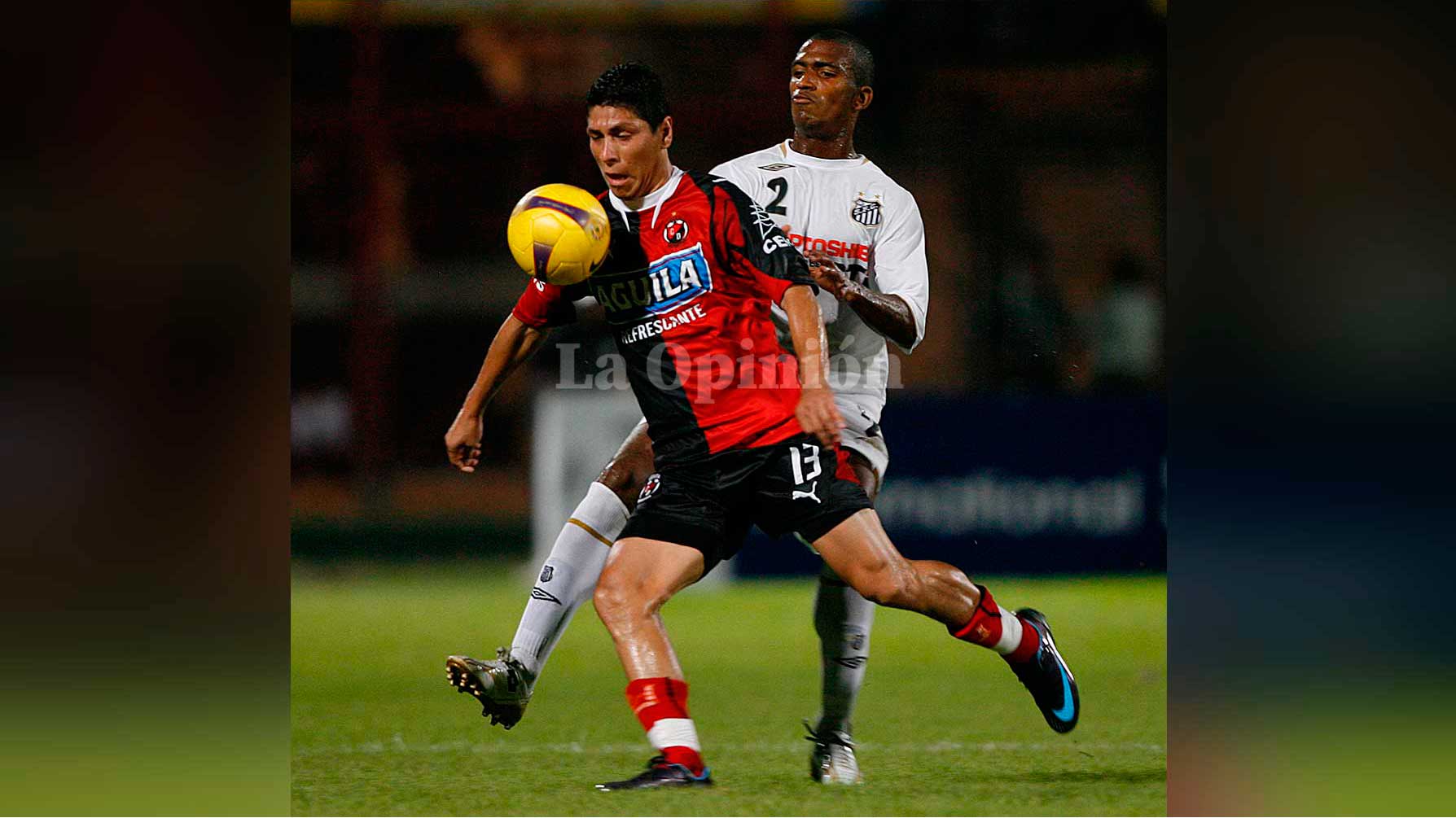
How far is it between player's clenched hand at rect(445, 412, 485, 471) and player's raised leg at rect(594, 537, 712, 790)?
733 mm

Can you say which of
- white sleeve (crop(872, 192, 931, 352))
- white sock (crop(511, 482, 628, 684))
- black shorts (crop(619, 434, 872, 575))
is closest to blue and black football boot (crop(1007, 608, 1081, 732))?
black shorts (crop(619, 434, 872, 575))

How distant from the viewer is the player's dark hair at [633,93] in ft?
13.9

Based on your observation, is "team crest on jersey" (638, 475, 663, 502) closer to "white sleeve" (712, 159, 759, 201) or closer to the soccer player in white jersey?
the soccer player in white jersey

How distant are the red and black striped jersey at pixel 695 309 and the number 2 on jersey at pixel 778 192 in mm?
607

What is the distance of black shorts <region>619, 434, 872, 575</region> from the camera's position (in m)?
4.25

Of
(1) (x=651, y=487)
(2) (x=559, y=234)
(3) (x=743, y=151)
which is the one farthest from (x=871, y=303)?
(3) (x=743, y=151)

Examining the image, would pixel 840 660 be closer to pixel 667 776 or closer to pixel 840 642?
pixel 840 642

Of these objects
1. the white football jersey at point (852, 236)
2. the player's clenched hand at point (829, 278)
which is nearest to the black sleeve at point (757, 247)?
the player's clenched hand at point (829, 278)

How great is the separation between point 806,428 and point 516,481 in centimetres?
341
